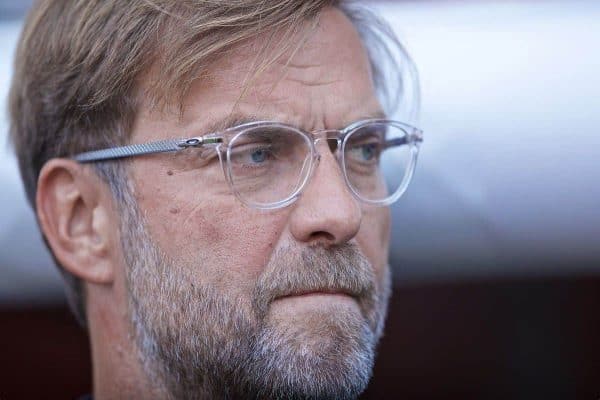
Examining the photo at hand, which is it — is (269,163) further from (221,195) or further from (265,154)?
(221,195)

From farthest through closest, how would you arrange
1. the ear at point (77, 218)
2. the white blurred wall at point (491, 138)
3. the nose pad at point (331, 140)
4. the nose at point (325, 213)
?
the white blurred wall at point (491, 138), the ear at point (77, 218), the nose pad at point (331, 140), the nose at point (325, 213)

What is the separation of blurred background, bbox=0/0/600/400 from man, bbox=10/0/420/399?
73cm

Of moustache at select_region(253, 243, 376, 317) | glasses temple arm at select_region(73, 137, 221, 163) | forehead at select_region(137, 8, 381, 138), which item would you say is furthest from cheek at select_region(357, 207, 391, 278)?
glasses temple arm at select_region(73, 137, 221, 163)

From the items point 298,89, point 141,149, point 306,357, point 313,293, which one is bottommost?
point 306,357

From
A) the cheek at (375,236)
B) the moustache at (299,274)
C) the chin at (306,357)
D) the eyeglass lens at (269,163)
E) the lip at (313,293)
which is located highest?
the eyeglass lens at (269,163)

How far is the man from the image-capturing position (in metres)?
1.98

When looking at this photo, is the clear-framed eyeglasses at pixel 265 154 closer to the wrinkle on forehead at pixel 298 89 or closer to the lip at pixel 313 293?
the wrinkle on forehead at pixel 298 89

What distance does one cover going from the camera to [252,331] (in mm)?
1976

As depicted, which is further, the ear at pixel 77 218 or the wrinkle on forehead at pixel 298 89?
the ear at pixel 77 218

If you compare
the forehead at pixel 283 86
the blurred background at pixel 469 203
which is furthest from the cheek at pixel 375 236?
the blurred background at pixel 469 203

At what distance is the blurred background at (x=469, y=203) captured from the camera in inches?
118

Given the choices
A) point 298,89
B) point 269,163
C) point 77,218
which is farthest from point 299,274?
point 77,218

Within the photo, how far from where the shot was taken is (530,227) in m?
3.11

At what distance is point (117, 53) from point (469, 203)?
148cm
